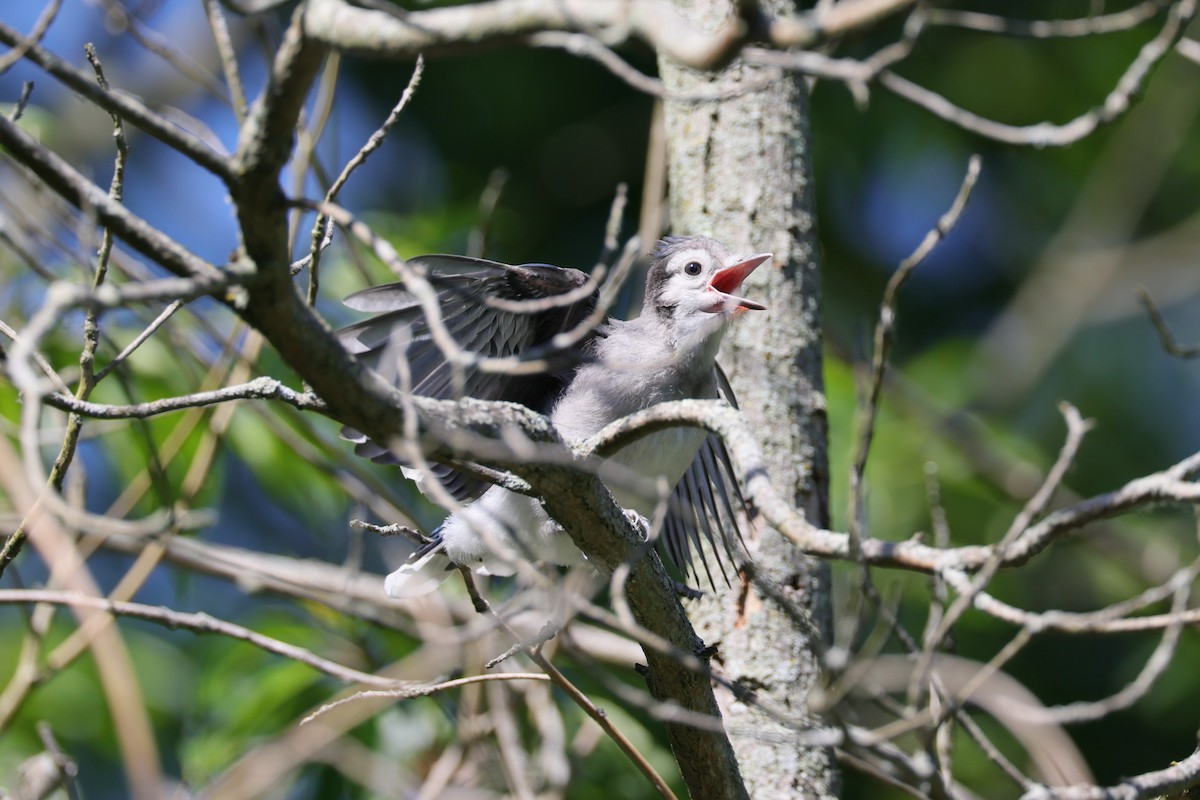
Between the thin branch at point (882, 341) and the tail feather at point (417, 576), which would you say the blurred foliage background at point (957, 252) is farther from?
the thin branch at point (882, 341)

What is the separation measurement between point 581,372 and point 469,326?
38 centimetres

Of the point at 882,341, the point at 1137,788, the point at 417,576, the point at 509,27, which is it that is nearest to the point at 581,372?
the point at 417,576

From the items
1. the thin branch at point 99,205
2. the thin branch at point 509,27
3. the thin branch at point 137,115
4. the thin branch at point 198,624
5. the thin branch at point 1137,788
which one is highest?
the thin branch at point 509,27

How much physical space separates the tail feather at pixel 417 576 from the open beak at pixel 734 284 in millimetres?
1199

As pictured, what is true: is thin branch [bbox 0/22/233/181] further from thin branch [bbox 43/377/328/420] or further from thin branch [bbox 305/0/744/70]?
thin branch [bbox 43/377/328/420]

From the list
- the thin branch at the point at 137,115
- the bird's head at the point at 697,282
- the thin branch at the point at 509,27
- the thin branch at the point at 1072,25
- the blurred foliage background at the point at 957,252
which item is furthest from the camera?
the blurred foliage background at the point at 957,252

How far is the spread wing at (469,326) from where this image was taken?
2.96 m

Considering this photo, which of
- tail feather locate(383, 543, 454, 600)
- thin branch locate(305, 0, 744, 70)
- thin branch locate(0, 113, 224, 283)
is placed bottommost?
thin branch locate(0, 113, 224, 283)

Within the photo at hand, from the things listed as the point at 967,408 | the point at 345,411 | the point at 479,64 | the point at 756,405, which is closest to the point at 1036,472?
the point at 967,408

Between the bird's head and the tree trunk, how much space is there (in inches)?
2.2

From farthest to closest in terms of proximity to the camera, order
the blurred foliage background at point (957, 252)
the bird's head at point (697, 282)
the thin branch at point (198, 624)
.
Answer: the blurred foliage background at point (957, 252), the bird's head at point (697, 282), the thin branch at point (198, 624)

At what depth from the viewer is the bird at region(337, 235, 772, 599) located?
3254mm

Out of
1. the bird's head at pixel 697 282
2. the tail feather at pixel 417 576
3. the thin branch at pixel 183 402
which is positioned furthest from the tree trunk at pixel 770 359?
the thin branch at pixel 183 402

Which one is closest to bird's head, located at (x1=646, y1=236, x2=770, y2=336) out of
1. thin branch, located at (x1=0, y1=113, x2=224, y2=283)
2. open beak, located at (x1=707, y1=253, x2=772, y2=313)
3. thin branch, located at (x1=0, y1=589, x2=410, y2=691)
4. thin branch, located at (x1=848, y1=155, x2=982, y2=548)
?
open beak, located at (x1=707, y1=253, x2=772, y2=313)
